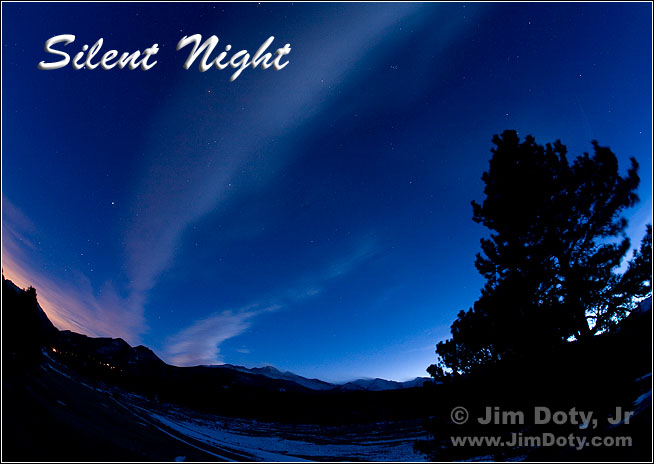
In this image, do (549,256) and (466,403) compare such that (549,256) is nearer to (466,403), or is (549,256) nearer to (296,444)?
(466,403)

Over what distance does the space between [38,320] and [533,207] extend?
18.9 metres

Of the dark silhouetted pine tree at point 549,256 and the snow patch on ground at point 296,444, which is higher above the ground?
the dark silhouetted pine tree at point 549,256

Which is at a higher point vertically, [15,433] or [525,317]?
[525,317]

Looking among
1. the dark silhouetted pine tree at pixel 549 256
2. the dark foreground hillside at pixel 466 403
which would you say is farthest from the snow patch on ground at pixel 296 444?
the dark silhouetted pine tree at pixel 549 256

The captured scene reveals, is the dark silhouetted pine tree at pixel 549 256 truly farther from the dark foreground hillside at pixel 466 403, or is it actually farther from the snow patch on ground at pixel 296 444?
the snow patch on ground at pixel 296 444

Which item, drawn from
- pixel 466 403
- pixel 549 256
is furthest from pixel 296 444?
pixel 549 256

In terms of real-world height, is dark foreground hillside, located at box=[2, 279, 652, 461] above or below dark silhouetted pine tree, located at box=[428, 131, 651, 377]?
below

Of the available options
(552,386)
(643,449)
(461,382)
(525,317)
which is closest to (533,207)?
(525,317)

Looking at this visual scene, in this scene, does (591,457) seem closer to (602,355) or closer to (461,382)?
(602,355)

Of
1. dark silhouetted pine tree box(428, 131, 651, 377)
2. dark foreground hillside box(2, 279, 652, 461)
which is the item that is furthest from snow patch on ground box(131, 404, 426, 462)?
dark silhouetted pine tree box(428, 131, 651, 377)

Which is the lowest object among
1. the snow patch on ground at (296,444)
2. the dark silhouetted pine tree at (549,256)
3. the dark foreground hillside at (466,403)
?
the snow patch on ground at (296,444)

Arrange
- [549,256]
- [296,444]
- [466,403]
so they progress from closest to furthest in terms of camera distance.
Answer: [466,403]
[549,256]
[296,444]

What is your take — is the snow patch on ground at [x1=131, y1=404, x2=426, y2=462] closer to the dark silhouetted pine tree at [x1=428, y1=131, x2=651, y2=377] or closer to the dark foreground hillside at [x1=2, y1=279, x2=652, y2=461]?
the dark foreground hillside at [x1=2, y1=279, x2=652, y2=461]

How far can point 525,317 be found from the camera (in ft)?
33.5
